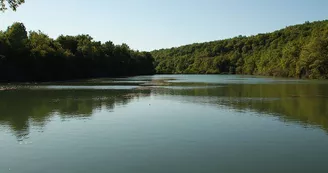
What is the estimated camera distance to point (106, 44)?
14975cm

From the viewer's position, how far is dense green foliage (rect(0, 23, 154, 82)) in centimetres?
7519

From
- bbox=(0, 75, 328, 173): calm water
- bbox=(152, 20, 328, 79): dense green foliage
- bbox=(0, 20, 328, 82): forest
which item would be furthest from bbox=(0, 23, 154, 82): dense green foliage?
bbox=(152, 20, 328, 79): dense green foliage

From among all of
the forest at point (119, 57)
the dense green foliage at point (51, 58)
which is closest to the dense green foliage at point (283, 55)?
the forest at point (119, 57)

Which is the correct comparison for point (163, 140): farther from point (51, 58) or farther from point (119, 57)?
point (119, 57)

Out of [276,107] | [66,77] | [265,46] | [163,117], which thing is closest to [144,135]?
[163,117]

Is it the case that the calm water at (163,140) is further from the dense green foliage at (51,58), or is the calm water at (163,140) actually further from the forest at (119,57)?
the forest at (119,57)

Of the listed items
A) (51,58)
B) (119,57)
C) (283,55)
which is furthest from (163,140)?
(119,57)

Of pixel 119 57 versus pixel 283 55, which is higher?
pixel 119 57

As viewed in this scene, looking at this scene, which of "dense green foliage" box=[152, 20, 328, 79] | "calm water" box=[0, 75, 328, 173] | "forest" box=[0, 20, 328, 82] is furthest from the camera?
"dense green foliage" box=[152, 20, 328, 79]

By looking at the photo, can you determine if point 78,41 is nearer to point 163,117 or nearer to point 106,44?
point 106,44

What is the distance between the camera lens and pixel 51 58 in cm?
8769

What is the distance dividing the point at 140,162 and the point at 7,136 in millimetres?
7802

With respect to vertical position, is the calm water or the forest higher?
the forest

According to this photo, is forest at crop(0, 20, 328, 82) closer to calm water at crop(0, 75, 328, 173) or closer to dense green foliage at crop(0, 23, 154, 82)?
dense green foliage at crop(0, 23, 154, 82)
